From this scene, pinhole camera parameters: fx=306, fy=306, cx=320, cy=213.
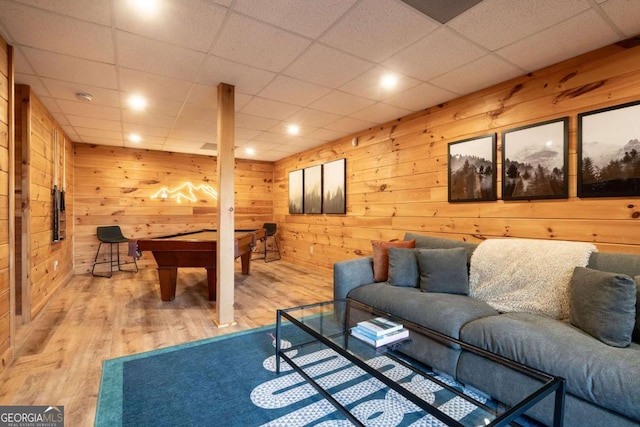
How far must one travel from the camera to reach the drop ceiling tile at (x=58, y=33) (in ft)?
6.31

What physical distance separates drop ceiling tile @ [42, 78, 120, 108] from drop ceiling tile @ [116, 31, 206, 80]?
80 centimetres

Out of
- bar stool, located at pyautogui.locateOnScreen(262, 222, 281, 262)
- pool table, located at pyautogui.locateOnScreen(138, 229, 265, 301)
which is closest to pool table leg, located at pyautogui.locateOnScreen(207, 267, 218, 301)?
pool table, located at pyautogui.locateOnScreen(138, 229, 265, 301)

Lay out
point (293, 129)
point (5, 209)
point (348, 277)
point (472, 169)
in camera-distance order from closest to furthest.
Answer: point (5, 209) → point (348, 277) → point (472, 169) → point (293, 129)

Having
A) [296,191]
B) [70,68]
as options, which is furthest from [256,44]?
[296,191]

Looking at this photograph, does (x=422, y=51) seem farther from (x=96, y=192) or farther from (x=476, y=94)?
(x=96, y=192)

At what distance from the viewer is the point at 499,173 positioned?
291 cm

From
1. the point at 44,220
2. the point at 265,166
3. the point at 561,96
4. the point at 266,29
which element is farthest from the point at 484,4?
the point at 265,166

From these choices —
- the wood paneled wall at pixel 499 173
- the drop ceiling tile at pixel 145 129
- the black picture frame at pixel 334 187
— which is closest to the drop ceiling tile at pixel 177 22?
the wood paneled wall at pixel 499 173

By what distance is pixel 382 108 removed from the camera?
3613mm

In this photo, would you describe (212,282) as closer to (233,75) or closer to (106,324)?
(106,324)

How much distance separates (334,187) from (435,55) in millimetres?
2933

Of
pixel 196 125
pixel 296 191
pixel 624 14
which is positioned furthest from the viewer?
pixel 296 191

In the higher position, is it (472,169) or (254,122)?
(254,122)

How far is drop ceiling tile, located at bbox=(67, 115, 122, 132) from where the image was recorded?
13.4ft
